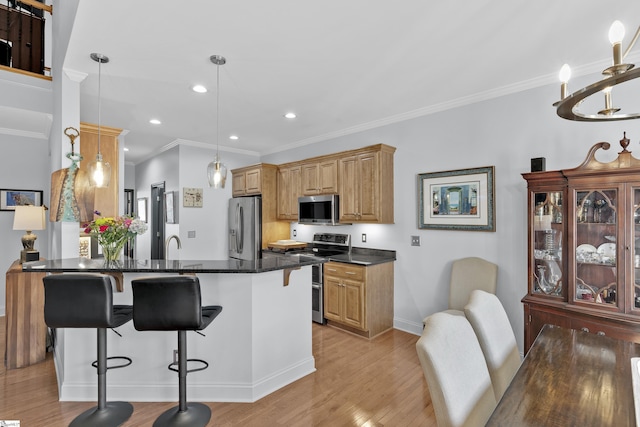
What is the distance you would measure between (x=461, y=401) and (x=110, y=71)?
11.1 feet

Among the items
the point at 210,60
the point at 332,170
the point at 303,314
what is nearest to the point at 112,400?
the point at 303,314

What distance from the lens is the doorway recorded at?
5.91m

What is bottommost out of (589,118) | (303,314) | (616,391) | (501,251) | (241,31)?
(303,314)

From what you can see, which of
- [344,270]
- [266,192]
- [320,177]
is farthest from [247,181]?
[344,270]

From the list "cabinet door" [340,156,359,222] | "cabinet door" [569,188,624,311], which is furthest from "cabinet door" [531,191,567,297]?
"cabinet door" [340,156,359,222]

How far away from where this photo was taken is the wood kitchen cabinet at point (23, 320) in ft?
9.57

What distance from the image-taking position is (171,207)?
17.8 feet

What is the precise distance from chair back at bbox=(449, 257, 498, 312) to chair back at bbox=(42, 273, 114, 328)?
120 inches

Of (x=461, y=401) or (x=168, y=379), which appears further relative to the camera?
(x=168, y=379)

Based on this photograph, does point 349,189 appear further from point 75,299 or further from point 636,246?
point 75,299

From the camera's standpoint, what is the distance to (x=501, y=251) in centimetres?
313

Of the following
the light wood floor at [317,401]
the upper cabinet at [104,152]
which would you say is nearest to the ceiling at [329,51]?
the upper cabinet at [104,152]

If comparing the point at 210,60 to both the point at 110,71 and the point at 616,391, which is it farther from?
the point at 616,391

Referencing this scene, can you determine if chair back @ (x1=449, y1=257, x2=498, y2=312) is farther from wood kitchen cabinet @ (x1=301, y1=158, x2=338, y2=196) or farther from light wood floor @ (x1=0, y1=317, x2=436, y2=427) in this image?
wood kitchen cabinet @ (x1=301, y1=158, x2=338, y2=196)
